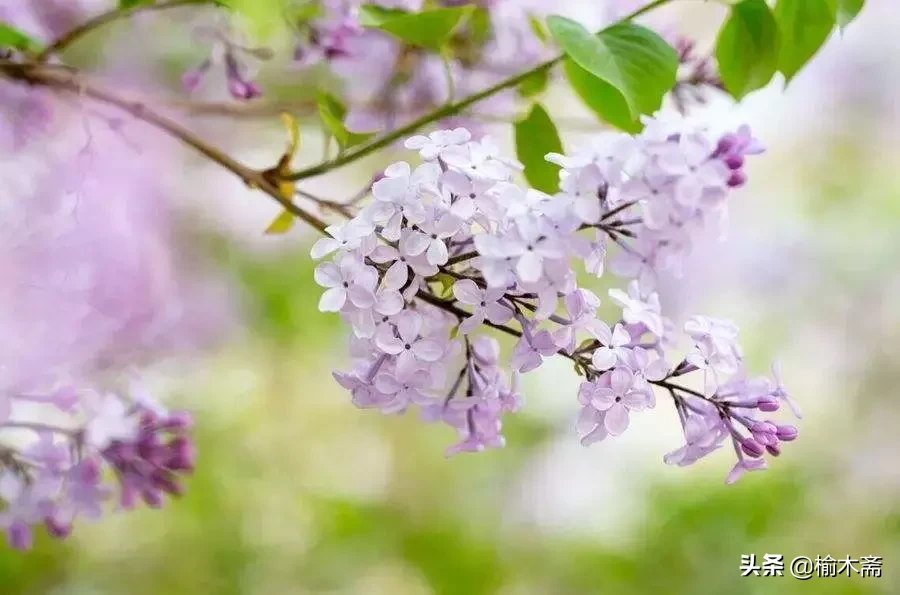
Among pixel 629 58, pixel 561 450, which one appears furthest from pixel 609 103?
pixel 561 450

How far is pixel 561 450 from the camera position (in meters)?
1.09

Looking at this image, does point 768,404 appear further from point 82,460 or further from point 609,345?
point 82,460

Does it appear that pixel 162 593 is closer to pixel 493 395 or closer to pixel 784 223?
pixel 493 395

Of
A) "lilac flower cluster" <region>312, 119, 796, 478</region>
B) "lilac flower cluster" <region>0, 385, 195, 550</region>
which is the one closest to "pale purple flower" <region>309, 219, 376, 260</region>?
"lilac flower cluster" <region>312, 119, 796, 478</region>

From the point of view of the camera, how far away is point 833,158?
1.14 metres

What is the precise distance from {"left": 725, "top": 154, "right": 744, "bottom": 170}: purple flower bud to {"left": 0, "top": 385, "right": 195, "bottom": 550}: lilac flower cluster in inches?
12.9

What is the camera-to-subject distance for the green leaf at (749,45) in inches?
14.2

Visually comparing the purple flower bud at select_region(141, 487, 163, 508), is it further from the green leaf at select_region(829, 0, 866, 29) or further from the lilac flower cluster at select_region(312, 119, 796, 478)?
the green leaf at select_region(829, 0, 866, 29)

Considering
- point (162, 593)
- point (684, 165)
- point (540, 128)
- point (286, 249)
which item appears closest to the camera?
point (684, 165)

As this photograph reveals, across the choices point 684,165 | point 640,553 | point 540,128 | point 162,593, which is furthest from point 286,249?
point 684,165

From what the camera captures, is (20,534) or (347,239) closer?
(347,239)

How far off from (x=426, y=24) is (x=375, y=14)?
0.04 metres

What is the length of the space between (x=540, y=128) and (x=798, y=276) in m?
0.80

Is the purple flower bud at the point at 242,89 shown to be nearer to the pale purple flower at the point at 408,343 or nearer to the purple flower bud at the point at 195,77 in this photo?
the purple flower bud at the point at 195,77
